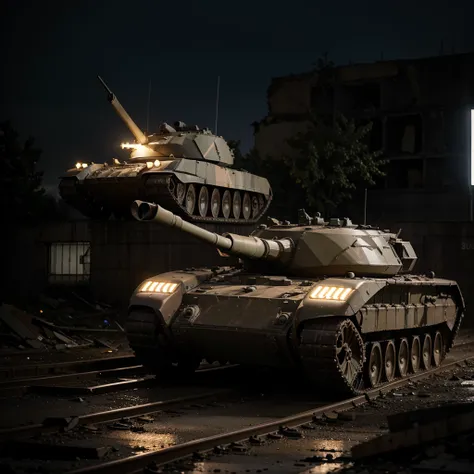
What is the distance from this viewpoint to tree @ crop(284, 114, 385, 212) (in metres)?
32.5

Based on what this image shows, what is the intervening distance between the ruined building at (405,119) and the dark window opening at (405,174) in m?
0.04

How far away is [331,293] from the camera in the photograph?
12672 millimetres

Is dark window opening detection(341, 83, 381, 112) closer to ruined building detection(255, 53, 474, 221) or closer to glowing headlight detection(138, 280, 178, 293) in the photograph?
ruined building detection(255, 53, 474, 221)

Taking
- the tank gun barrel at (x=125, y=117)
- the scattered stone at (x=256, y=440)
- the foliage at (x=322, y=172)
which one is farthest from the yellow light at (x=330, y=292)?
the foliage at (x=322, y=172)

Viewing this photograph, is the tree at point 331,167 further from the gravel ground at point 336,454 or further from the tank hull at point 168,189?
the gravel ground at point 336,454

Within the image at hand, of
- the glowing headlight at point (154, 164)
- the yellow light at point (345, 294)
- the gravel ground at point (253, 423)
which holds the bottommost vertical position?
the gravel ground at point (253, 423)

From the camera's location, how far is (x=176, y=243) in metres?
24.2

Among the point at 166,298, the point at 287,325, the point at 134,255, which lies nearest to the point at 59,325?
the point at 134,255

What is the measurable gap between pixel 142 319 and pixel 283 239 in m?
2.58

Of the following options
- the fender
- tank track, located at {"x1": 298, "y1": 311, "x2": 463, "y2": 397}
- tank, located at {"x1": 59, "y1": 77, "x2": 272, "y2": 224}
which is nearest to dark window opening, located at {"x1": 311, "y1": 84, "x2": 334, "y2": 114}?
tank, located at {"x1": 59, "y1": 77, "x2": 272, "y2": 224}

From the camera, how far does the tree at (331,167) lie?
1278 inches

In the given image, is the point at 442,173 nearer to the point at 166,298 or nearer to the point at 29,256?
the point at 29,256

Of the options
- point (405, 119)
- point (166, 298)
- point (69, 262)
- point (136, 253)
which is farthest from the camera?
point (405, 119)

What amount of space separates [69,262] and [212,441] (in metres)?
17.2
